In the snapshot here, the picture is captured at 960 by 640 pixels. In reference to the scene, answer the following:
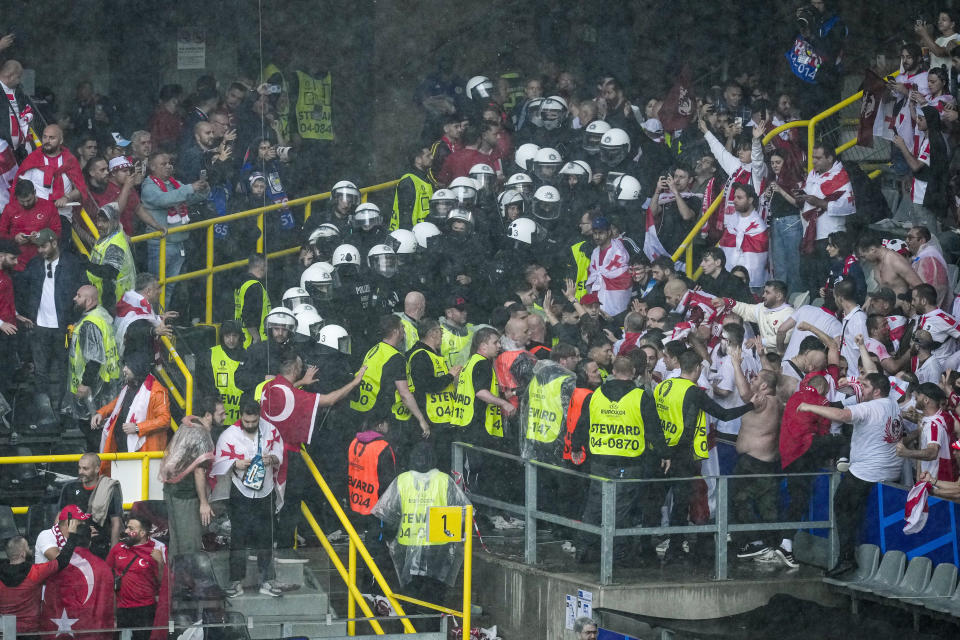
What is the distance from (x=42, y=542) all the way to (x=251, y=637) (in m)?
1.48

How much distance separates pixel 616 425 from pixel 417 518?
4.93 feet

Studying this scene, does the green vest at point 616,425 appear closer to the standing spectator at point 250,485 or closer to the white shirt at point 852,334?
the white shirt at point 852,334

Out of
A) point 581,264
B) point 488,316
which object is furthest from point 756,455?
point 581,264

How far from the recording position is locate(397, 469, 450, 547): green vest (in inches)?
414

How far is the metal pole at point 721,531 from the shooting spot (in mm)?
10578

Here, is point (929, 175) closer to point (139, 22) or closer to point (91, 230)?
point (91, 230)

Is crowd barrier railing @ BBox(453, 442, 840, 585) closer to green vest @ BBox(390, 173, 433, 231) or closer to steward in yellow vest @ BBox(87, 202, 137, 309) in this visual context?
steward in yellow vest @ BBox(87, 202, 137, 309)

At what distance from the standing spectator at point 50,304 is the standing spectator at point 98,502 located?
6.61 feet

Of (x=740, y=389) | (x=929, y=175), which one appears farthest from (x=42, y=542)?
(x=929, y=175)

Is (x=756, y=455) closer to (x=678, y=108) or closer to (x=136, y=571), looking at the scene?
(x=136, y=571)

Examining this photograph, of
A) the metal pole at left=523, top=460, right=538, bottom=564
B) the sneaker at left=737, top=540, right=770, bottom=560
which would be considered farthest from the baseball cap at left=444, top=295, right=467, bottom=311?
the sneaker at left=737, top=540, right=770, bottom=560

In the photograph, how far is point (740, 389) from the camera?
10.8m

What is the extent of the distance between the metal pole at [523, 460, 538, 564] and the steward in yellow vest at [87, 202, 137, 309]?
3.76 m

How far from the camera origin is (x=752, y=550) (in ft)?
36.4
